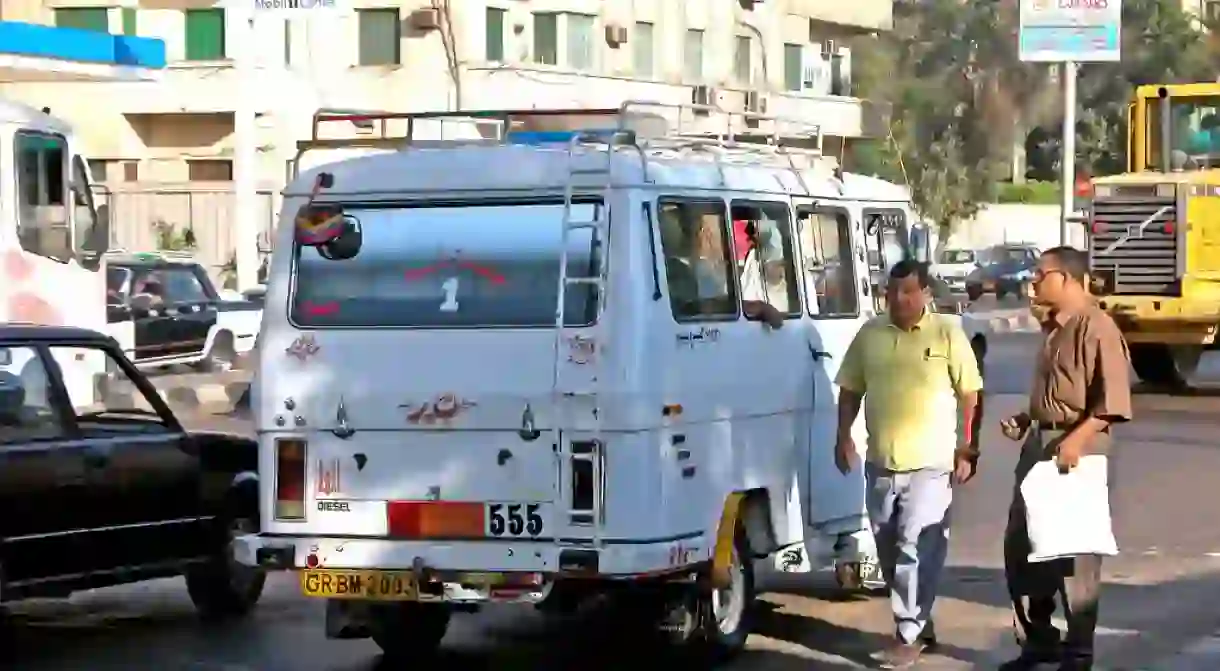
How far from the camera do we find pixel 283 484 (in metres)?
9.15

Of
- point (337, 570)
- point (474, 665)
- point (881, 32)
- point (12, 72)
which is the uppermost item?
point (881, 32)

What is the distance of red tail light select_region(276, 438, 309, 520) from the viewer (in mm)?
9109

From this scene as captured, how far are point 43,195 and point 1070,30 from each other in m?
26.5

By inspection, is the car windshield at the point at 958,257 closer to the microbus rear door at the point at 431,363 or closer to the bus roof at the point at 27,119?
the bus roof at the point at 27,119

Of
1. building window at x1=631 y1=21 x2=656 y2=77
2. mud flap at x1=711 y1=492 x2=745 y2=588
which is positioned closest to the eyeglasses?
mud flap at x1=711 y1=492 x2=745 y2=588

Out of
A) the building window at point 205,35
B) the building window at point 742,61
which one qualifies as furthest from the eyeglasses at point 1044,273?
the building window at point 742,61

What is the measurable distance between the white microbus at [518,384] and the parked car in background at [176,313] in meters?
17.0

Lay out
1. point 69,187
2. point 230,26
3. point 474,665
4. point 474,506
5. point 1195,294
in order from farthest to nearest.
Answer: point 230,26
point 1195,294
point 69,187
point 474,665
point 474,506

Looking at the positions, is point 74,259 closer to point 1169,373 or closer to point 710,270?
point 710,270

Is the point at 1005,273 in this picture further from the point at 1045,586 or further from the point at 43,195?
the point at 1045,586

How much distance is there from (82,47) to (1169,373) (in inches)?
585

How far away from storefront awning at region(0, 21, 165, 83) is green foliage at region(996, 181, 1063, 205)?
164ft

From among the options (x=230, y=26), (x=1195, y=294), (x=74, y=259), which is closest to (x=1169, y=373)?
(x=1195, y=294)

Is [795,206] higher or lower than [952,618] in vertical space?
higher
